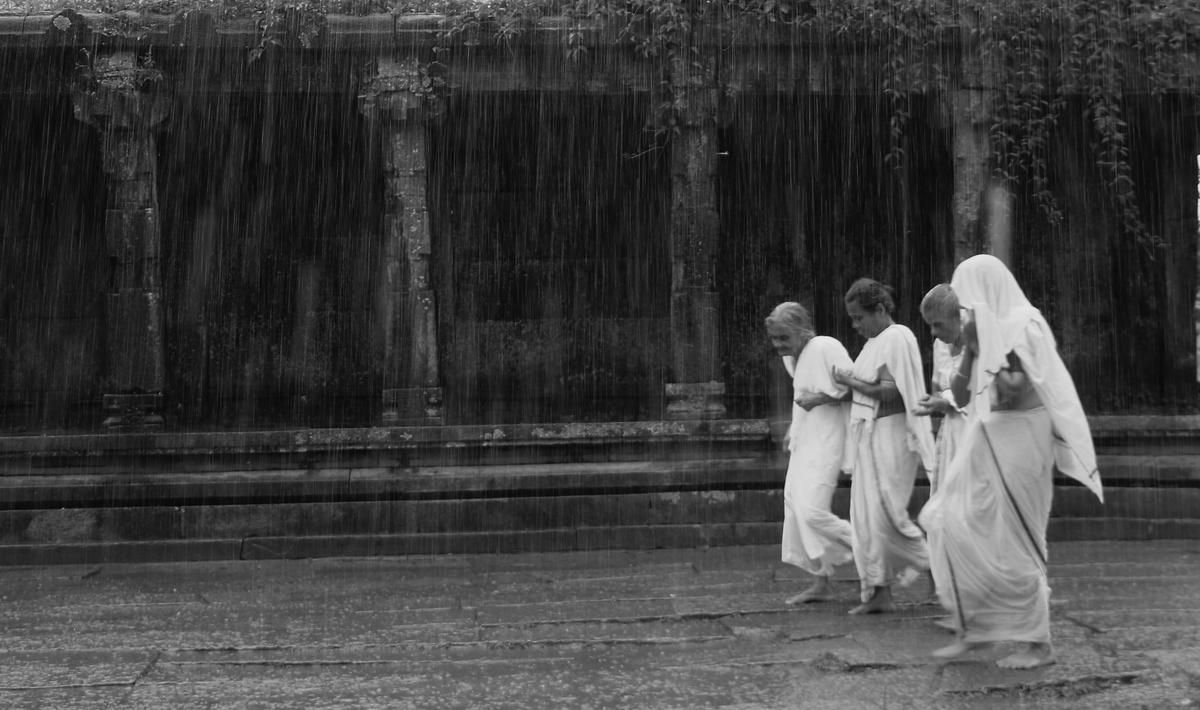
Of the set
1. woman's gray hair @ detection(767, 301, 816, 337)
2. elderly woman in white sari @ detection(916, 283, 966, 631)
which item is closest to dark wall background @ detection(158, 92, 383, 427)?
woman's gray hair @ detection(767, 301, 816, 337)

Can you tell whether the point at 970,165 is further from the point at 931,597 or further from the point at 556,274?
the point at 931,597

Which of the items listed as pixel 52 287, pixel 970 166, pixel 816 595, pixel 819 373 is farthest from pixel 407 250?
pixel 816 595

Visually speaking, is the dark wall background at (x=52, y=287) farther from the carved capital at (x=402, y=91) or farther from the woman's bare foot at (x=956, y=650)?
the woman's bare foot at (x=956, y=650)

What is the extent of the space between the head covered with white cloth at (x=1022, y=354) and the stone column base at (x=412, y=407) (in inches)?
227

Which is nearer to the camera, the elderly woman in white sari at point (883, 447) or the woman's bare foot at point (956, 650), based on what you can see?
the woman's bare foot at point (956, 650)

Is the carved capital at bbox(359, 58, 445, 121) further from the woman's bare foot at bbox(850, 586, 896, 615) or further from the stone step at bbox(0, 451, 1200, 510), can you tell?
the woman's bare foot at bbox(850, 586, 896, 615)

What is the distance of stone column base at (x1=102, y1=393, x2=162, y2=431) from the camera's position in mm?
10242

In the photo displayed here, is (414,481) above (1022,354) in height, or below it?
below

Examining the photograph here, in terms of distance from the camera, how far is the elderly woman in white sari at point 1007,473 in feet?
17.2

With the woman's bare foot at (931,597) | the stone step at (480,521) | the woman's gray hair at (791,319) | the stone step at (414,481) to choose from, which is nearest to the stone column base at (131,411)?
the stone step at (414,481)

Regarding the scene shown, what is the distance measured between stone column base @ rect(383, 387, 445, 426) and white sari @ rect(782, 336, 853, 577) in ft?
13.6

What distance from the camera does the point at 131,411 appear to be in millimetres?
10250

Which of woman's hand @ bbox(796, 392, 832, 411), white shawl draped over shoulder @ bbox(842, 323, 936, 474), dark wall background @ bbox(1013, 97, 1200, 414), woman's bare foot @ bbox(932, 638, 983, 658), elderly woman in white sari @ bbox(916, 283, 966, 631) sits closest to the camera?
woman's bare foot @ bbox(932, 638, 983, 658)

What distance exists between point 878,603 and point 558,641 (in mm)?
1831
